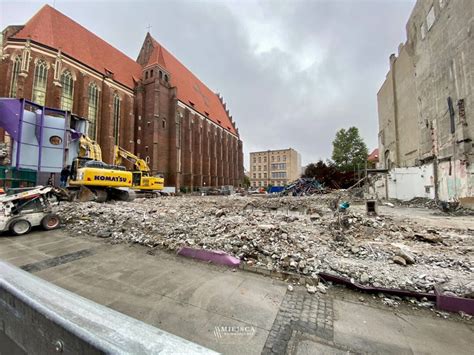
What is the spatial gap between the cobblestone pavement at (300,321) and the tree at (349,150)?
39.5m

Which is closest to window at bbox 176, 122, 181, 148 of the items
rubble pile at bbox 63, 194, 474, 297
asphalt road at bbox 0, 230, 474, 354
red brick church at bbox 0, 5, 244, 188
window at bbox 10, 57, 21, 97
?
red brick church at bbox 0, 5, 244, 188

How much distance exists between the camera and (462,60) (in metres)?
13.0

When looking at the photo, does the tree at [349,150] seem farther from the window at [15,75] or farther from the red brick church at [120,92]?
the window at [15,75]

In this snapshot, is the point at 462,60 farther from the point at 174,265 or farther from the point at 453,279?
the point at 174,265

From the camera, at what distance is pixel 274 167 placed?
75.2 meters

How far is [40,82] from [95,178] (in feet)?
64.1

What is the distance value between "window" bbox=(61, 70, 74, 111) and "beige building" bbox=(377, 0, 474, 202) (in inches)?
1406

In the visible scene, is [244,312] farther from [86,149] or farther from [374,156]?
[374,156]

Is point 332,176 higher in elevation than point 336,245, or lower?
higher

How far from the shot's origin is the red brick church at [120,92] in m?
22.3

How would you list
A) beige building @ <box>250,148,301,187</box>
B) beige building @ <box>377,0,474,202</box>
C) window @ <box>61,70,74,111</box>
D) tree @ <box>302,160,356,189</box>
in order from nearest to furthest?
1. beige building @ <box>377,0,474,202</box>
2. window @ <box>61,70,74,111</box>
3. tree @ <box>302,160,356,189</box>
4. beige building @ <box>250,148,301,187</box>

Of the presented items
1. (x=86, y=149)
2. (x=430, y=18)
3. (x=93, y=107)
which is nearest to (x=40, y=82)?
(x=93, y=107)

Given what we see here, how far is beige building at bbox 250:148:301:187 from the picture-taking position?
241ft

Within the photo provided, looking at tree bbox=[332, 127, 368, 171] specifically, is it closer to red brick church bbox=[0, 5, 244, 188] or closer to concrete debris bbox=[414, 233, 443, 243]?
red brick church bbox=[0, 5, 244, 188]
